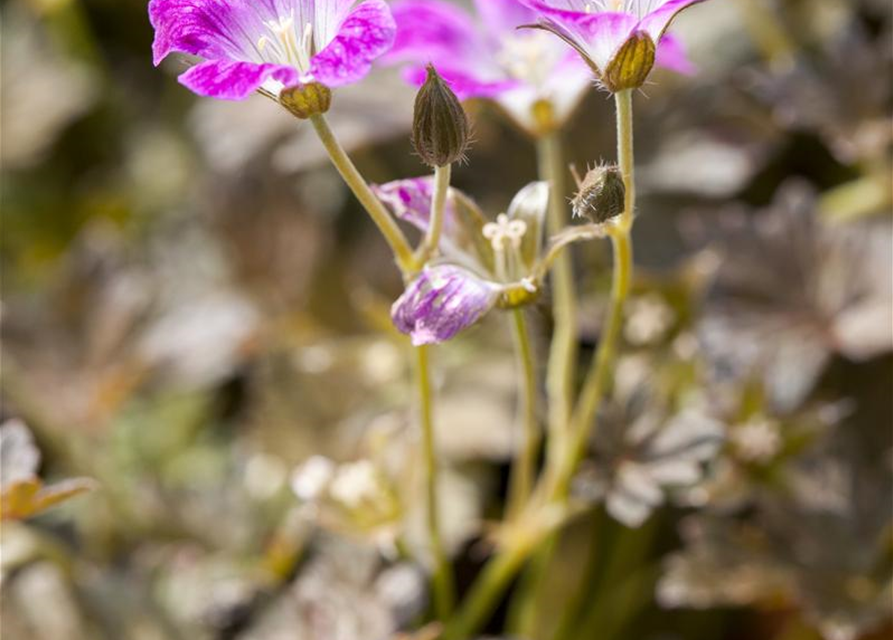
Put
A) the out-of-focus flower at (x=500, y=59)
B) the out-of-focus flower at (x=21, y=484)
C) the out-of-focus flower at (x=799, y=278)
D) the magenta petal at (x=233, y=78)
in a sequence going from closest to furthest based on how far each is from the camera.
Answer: the magenta petal at (x=233, y=78)
the out-of-focus flower at (x=21, y=484)
the out-of-focus flower at (x=500, y=59)
the out-of-focus flower at (x=799, y=278)

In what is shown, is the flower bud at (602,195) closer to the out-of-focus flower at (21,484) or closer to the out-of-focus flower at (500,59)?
the out-of-focus flower at (500,59)

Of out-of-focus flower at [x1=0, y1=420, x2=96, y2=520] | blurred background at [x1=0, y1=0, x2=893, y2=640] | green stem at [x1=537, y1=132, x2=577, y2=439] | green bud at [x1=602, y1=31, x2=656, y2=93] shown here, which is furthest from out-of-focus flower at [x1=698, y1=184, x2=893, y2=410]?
out-of-focus flower at [x1=0, y1=420, x2=96, y2=520]

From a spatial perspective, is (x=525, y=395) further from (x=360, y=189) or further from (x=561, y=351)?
(x=360, y=189)

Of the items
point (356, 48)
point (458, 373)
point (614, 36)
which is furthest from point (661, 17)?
point (458, 373)

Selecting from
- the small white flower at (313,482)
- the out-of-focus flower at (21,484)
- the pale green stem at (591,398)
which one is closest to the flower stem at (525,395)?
the pale green stem at (591,398)

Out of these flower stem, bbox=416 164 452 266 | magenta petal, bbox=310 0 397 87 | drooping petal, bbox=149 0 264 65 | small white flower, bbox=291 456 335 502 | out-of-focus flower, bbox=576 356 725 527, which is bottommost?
out-of-focus flower, bbox=576 356 725 527

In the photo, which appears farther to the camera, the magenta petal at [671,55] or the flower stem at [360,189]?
the magenta petal at [671,55]

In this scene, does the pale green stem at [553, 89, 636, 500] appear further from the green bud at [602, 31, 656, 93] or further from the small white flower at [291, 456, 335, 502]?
the small white flower at [291, 456, 335, 502]
